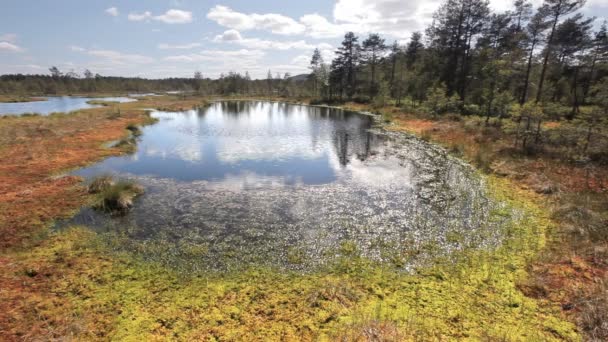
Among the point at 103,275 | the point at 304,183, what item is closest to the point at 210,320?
the point at 103,275

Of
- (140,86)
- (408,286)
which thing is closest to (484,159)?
(408,286)

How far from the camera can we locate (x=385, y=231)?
38.8ft

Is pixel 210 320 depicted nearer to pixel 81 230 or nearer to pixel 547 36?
pixel 81 230

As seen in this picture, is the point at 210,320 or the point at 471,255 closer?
the point at 210,320

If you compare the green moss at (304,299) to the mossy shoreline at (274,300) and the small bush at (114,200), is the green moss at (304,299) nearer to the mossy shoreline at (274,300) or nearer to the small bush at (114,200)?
the mossy shoreline at (274,300)

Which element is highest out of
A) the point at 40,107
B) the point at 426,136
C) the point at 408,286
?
A: the point at 40,107

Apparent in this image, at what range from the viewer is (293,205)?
1445 cm

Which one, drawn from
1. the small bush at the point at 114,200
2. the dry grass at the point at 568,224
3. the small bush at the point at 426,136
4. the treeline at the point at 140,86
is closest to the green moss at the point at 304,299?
the dry grass at the point at 568,224

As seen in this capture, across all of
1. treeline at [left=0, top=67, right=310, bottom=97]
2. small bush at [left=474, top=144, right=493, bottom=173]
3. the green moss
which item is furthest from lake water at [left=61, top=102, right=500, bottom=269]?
treeline at [left=0, top=67, right=310, bottom=97]

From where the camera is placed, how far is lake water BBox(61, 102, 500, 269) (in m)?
10.5

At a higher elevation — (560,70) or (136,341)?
(560,70)

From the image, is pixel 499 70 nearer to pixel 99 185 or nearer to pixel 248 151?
pixel 248 151

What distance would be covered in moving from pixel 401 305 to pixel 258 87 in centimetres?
12858

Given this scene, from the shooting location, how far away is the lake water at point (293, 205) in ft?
34.5
